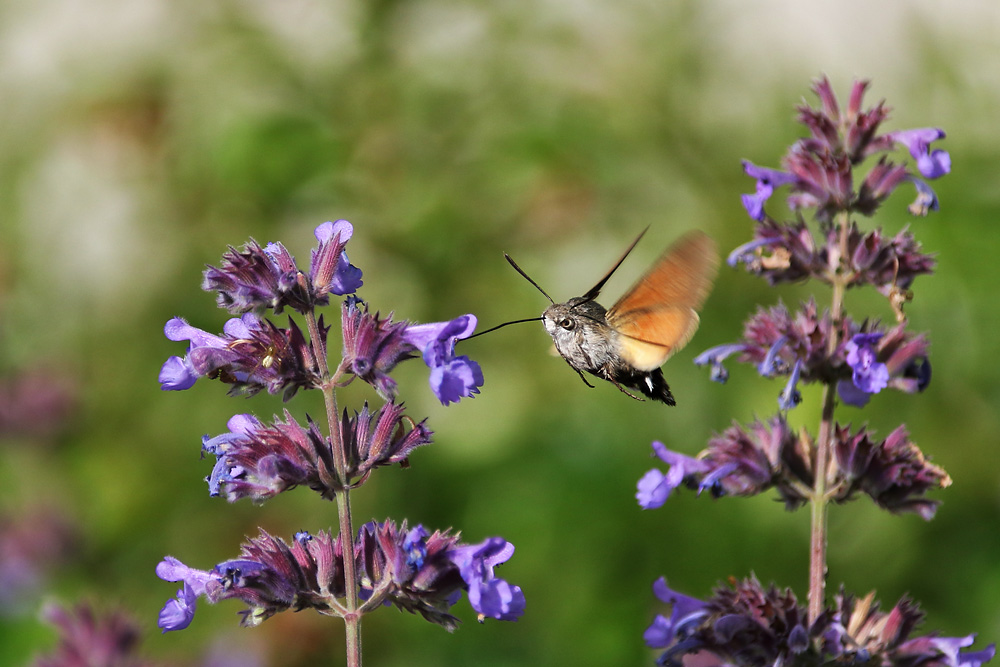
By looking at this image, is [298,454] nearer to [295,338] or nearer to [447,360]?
[295,338]

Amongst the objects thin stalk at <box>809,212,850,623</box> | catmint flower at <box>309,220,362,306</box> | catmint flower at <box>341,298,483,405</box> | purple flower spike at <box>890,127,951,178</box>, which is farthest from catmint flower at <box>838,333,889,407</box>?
catmint flower at <box>309,220,362,306</box>

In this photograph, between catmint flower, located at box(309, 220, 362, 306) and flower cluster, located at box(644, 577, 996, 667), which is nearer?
catmint flower, located at box(309, 220, 362, 306)

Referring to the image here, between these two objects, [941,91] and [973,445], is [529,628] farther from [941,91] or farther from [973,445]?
[941,91]

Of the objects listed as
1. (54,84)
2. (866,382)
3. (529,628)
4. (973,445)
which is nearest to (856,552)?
(973,445)

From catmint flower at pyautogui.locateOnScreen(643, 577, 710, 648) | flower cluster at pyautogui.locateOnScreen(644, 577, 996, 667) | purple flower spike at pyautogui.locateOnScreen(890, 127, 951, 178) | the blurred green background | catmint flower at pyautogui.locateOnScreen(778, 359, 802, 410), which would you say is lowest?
flower cluster at pyautogui.locateOnScreen(644, 577, 996, 667)

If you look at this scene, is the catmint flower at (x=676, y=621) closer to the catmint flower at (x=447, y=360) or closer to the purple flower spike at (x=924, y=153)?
the catmint flower at (x=447, y=360)

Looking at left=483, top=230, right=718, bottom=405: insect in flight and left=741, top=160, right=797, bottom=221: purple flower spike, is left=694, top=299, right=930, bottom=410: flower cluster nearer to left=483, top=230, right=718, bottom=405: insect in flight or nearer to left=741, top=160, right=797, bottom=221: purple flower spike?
left=483, top=230, right=718, bottom=405: insect in flight
